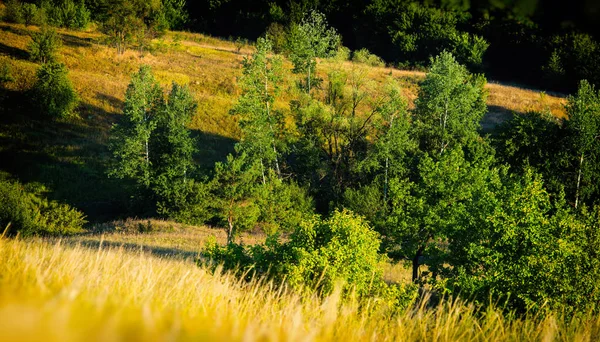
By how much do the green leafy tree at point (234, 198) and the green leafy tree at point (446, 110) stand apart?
18.9m

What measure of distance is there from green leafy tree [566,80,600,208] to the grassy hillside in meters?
16.5

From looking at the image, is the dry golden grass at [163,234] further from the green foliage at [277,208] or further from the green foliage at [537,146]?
the green foliage at [537,146]

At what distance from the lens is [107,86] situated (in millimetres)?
56750

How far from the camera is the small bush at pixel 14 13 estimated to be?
6794cm

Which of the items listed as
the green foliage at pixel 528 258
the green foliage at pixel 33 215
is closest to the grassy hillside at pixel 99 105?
the green foliage at pixel 33 215

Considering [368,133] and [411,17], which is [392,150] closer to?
[368,133]

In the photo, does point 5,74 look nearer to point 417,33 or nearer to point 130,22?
point 130,22

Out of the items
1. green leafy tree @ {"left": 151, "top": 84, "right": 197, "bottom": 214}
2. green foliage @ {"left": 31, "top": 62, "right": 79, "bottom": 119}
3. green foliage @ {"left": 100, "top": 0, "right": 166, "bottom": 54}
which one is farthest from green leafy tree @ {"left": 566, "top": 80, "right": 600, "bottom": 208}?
green foliage @ {"left": 100, "top": 0, "right": 166, "bottom": 54}

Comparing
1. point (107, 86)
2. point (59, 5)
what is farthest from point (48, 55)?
point (59, 5)

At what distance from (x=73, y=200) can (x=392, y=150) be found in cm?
2779

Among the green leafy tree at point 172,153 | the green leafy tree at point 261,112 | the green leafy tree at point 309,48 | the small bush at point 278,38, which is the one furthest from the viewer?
the small bush at point 278,38

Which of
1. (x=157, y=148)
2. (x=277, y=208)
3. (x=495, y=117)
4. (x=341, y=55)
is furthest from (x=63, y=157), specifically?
(x=495, y=117)

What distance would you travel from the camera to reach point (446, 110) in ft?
151

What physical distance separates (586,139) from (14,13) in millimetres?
72257
